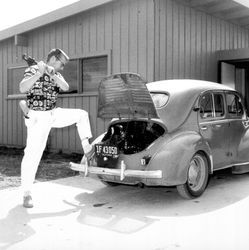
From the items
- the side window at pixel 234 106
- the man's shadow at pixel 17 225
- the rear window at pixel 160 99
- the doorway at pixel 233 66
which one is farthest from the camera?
the doorway at pixel 233 66

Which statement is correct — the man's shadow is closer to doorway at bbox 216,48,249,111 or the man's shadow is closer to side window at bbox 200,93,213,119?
side window at bbox 200,93,213,119

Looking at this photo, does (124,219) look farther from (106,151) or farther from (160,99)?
(160,99)

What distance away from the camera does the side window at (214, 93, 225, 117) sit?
6695 mm

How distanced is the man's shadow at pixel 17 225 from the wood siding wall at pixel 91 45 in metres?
4.76

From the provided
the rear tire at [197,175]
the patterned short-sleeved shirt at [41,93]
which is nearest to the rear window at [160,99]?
the rear tire at [197,175]

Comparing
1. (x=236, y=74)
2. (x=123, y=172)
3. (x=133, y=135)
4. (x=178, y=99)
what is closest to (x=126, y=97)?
(x=133, y=135)

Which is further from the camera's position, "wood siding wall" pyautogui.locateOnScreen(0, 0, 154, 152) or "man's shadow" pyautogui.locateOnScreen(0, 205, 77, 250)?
"wood siding wall" pyautogui.locateOnScreen(0, 0, 154, 152)

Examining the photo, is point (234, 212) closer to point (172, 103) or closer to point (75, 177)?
point (172, 103)

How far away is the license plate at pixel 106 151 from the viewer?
223 inches

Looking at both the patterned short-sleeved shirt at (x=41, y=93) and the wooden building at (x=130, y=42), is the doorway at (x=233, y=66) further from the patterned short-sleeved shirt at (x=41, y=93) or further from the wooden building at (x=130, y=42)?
the patterned short-sleeved shirt at (x=41, y=93)

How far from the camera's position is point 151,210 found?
528cm

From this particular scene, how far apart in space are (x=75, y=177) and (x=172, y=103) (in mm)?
2607

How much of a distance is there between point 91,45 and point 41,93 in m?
5.31

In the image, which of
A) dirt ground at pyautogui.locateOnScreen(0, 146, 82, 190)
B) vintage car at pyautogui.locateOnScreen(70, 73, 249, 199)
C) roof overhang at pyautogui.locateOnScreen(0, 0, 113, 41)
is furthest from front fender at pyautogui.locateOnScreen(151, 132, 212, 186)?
roof overhang at pyautogui.locateOnScreen(0, 0, 113, 41)
